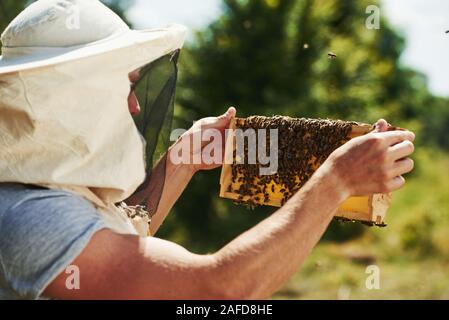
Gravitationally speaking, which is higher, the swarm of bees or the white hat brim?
the white hat brim

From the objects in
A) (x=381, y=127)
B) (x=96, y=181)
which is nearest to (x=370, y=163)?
(x=381, y=127)

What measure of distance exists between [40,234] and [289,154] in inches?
51.8

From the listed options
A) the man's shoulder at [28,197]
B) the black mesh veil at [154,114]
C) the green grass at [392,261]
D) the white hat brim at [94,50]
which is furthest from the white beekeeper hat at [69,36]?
the green grass at [392,261]

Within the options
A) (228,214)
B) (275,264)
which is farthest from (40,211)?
(228,214)

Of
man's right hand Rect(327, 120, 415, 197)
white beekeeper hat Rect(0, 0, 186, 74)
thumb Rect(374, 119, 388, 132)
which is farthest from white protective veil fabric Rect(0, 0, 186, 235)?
thumb Rect(374, 119, 388, 132)

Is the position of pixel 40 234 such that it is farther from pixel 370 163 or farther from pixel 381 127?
pixel 381 127

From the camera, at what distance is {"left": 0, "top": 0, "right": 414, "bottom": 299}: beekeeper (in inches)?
76.4

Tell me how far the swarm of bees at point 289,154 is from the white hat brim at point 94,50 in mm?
729

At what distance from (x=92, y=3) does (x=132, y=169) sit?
61 cm

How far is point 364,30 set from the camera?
2016 cm

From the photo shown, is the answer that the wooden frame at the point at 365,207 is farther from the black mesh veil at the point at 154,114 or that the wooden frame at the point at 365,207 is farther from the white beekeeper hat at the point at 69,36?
the white beekeeper hat at the point at 69,36

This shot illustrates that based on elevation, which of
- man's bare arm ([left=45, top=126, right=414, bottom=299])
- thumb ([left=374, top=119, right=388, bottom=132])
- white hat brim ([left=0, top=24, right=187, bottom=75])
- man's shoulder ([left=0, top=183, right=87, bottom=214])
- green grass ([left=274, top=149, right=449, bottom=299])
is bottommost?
green grass ([left=274, top=149, right=449, bottom=299])

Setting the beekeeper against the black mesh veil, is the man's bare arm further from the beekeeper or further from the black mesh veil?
the black mesh veil

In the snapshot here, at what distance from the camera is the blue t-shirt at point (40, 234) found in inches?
75.7
